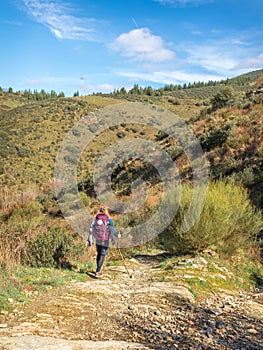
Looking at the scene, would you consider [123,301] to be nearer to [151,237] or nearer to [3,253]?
[3,253]

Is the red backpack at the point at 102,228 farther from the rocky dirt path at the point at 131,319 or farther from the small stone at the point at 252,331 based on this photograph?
the small stone at the point at 252,331

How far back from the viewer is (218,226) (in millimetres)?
8016

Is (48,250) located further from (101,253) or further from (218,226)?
(218,226)

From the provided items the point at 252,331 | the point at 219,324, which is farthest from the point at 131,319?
the point at 252,331

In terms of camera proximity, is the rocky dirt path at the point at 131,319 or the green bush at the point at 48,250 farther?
the green bush at the point at 48,250

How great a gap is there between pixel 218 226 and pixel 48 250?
4.03 metres

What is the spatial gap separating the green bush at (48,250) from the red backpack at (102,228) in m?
1.02

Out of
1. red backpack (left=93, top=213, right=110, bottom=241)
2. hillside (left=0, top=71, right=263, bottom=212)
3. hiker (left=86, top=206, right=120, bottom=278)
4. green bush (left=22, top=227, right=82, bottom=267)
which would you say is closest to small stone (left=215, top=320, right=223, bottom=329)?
hiker (left=86, top=206, right=120, bottom=278)

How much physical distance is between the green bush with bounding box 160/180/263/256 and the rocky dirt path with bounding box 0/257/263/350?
1.80 meters

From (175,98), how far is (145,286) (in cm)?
7426

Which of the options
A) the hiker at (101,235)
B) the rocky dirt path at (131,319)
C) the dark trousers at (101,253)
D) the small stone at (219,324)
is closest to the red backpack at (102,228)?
the hiker at (101,235)

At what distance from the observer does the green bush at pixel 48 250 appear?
7242 millimetres

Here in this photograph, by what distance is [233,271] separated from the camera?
24.9 feet

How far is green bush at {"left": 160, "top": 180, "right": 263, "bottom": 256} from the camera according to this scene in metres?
7.99
